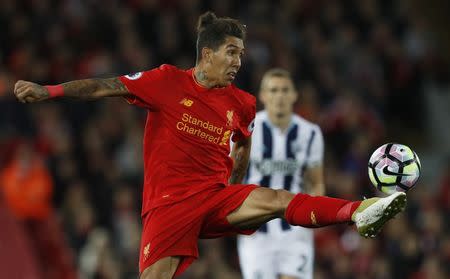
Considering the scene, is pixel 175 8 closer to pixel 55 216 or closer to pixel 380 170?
pixel 55 216

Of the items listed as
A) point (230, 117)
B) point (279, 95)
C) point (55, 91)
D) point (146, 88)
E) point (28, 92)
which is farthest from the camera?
point (279, 95)

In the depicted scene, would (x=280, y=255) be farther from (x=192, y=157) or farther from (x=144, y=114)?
(x=144, y=114)

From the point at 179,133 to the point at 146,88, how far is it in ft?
1.21

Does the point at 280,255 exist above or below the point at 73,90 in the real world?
below

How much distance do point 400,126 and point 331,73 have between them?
6.14 feet

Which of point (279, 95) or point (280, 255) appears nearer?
point (280, 255)

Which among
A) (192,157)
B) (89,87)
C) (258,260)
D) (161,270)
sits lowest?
(161,270)

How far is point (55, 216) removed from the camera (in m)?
12.5

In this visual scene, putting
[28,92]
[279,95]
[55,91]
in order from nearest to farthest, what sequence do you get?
[28,92] < [55,91] < [279,95]

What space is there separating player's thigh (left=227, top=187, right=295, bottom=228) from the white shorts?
6.00 ft

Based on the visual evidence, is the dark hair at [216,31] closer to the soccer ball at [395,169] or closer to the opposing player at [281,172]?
the soccer ball at [395,169]

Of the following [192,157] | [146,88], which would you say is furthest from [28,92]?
[192,157]

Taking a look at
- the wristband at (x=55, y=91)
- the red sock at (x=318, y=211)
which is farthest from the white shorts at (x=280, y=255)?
the wristband at (x=55, y=91)

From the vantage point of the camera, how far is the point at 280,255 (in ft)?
29.7
